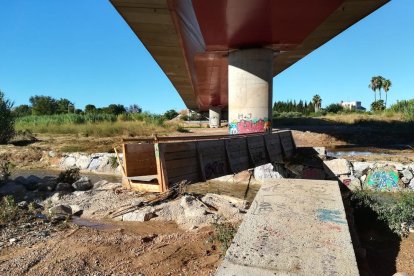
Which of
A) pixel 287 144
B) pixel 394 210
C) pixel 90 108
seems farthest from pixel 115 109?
pixel 394 210

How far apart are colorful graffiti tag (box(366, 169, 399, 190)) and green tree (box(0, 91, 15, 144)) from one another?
25316 mm

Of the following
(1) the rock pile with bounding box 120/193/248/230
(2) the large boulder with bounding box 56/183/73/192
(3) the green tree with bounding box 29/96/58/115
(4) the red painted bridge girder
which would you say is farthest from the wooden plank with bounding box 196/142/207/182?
(3) the green tree with bounding box 29/96/58/115

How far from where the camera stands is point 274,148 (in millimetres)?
16312

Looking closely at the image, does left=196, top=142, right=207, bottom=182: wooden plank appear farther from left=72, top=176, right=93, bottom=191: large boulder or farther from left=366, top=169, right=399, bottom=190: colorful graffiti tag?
left=366, top=169, right=399, bottom=190: colorful graffiti tag

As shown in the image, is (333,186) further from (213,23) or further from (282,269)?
(213,23)

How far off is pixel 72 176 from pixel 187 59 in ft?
45.5

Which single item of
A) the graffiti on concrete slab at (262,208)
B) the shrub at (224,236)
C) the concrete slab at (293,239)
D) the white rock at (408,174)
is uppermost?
the graffiti on concrete slab at (262,208)

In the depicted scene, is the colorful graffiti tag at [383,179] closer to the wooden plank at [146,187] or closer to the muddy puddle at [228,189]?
the muddy puddle at [228,189]

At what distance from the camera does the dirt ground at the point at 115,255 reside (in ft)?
15.4

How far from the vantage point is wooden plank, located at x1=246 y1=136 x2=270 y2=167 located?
44.5 ft

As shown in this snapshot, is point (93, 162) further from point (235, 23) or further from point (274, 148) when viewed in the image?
point (235, 23)

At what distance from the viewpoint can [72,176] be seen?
12969mm

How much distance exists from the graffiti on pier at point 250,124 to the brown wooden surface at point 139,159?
29.5 ft

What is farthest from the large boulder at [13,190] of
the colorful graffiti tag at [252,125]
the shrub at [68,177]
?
the colorful graffiti tag at [252,125]
